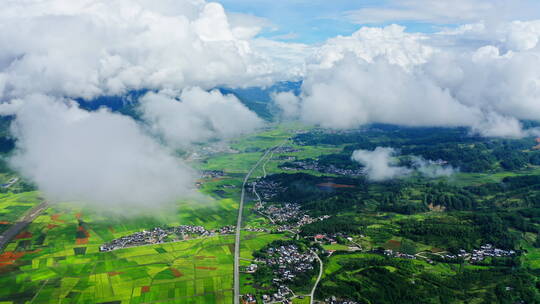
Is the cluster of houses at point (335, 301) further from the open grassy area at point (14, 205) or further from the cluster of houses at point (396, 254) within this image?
the open grassy area at point (14, 205)

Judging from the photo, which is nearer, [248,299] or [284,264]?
[248,299]

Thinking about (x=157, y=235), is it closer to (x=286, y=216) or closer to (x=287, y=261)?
(x=287, y=261)

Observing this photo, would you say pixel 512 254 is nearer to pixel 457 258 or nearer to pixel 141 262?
pixel 457 258

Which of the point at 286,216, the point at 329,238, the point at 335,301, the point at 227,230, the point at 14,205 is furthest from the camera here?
the point at 14,205

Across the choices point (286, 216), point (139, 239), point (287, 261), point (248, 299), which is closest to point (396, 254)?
point (287, 261)

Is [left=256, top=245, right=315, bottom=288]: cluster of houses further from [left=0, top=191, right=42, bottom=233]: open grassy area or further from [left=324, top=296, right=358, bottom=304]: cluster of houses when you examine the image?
[left=0, top=191, right=42, bottom=233]: open grassy area
